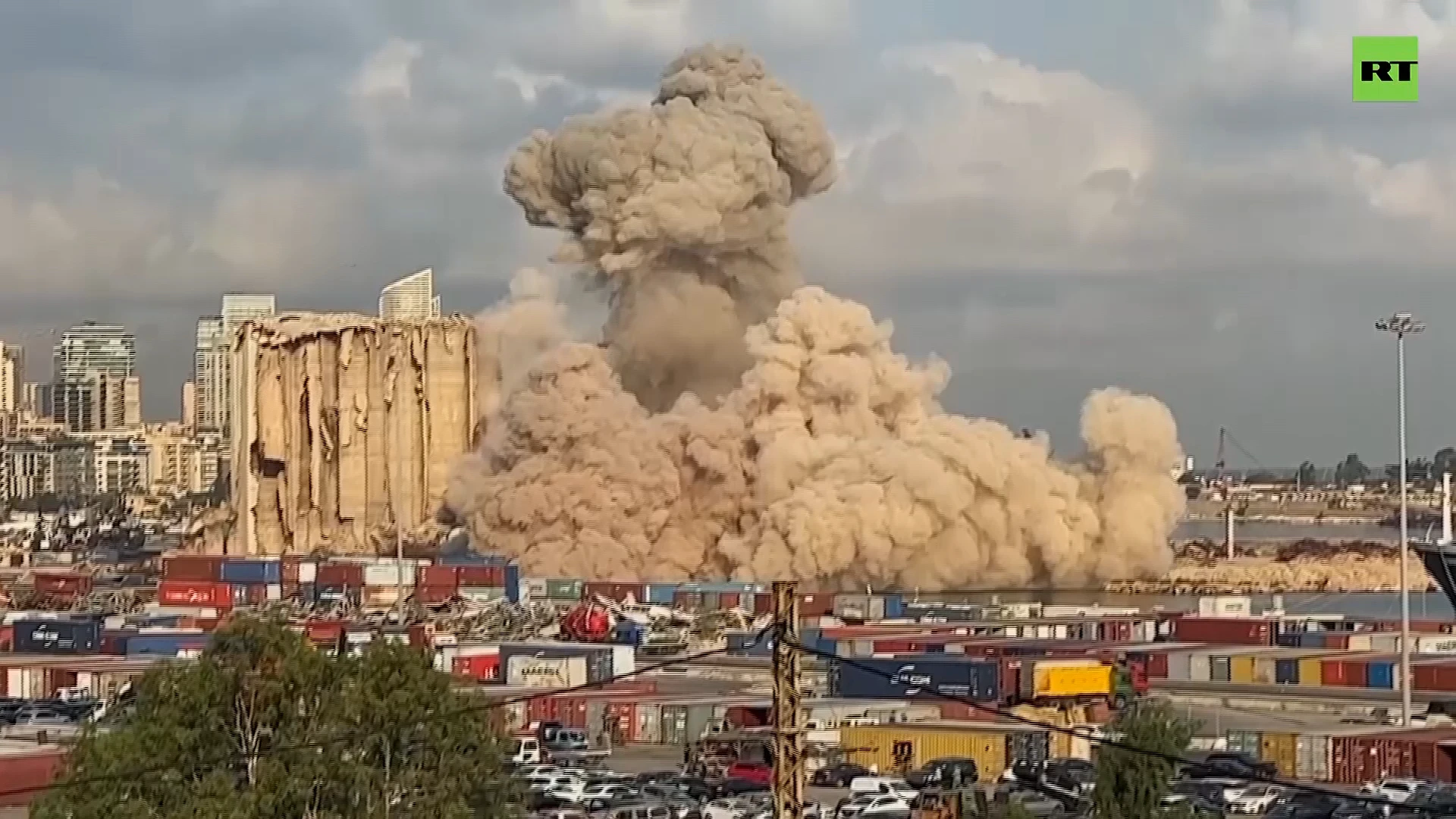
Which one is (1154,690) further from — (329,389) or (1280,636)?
(329,389)

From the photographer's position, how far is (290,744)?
68.6ft

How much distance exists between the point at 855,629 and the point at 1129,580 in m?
29.8

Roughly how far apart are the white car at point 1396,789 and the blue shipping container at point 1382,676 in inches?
595

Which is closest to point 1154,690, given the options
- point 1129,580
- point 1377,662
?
point 1377,662

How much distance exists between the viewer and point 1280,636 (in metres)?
53.6

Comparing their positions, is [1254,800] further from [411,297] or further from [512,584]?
[411,297]

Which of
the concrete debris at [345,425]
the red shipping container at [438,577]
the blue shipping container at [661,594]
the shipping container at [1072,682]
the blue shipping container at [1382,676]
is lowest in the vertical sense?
the blue shipping container at [1382,676]

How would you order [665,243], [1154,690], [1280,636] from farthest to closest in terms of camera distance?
[665,243]
[1280,636]
[1154,690]

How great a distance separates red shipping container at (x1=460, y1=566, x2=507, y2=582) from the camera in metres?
65.4

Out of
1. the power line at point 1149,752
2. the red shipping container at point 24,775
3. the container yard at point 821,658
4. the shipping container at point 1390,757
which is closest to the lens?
the power line at point 1149,752

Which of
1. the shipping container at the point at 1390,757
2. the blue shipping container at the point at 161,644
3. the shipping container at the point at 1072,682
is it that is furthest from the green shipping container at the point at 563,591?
the shipping container at the point at 1390,757

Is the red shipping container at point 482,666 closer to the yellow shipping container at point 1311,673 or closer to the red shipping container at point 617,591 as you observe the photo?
the red shipping container at point 617,591

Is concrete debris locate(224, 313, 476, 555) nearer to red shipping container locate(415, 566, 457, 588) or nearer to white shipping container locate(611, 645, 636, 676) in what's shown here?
red shipping container locate(415, 566, 457, 588)

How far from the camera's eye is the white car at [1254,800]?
94.6ft
